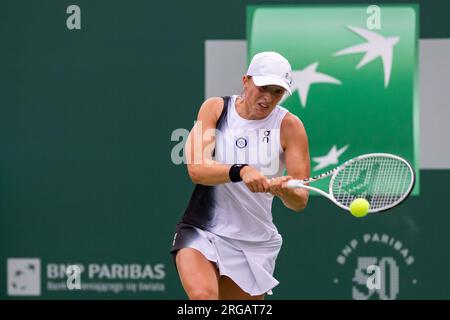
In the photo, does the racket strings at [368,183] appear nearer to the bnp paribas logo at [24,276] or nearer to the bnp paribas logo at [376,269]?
the bnp paribas logo at [376,269]

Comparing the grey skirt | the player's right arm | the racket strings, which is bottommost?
the grey skirt

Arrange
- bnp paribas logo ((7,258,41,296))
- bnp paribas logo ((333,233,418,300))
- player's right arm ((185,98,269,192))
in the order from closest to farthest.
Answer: player's right arm ((185,98,269,192))
bnp paribas logo ((333,233,418,300))
bnp paribas logo ((7,258,41,296))

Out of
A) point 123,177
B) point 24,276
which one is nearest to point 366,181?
point 123,177

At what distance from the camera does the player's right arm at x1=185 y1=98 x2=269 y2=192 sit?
5.96 m

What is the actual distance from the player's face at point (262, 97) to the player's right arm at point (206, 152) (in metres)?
0.19

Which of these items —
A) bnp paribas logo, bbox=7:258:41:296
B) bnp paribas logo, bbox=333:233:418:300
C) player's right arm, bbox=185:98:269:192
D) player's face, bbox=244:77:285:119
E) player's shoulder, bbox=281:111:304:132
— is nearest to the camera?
player's right arm, bbox=185:98:269:192

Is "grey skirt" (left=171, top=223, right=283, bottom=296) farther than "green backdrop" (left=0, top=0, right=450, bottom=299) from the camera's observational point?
No

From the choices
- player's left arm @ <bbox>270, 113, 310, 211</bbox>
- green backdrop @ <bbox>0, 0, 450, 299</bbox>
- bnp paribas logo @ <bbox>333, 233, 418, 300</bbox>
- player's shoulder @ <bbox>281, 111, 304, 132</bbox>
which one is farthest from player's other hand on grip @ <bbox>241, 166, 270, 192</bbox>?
bnp paribas logo @ <bbox>333, 233, 418, 300</bbox>

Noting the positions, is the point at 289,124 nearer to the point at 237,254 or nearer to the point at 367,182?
the point at 367,182

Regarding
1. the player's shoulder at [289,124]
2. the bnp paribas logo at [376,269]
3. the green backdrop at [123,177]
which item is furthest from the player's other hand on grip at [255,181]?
the bnp paribas logo at [376,269]

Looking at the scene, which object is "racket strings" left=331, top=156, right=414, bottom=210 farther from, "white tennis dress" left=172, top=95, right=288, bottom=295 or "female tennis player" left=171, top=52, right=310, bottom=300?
"white tennis dress" left=172, top=95, right=288, bottom=295

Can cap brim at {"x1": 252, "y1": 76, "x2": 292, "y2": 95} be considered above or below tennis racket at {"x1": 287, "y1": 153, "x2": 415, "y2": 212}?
above

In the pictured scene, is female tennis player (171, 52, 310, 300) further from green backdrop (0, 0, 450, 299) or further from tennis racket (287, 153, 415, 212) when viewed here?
green backdrop (0, 0, 450, 299)
